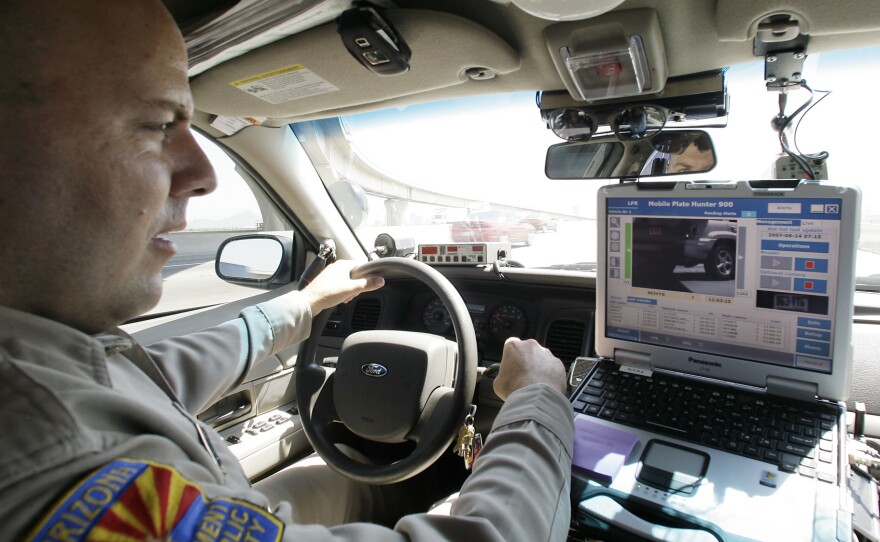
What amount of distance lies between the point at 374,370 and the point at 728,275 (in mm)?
1134

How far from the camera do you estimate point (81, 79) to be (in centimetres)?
69

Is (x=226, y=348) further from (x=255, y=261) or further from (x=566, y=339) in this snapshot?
(x=255, y=261)

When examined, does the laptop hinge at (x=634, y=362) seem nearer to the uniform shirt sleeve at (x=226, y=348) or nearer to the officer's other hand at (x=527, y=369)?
the officer's other hand at (x=527, y=369)

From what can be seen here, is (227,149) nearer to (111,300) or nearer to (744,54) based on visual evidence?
(111,300)

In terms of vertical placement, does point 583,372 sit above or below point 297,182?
below

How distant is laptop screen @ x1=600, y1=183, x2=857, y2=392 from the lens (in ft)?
3.57

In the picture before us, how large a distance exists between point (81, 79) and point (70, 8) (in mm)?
111

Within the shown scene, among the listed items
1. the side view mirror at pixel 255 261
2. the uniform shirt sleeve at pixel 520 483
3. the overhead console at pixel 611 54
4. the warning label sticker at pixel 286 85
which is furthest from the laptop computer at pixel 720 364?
the side view mirror at pixel 255 261

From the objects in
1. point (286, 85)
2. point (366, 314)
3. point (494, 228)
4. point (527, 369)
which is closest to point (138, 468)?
point (527, 369)

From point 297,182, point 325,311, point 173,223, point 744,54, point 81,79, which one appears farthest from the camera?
point 297,182

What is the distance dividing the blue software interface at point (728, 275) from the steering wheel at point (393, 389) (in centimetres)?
51

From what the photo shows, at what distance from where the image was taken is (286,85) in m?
1.74

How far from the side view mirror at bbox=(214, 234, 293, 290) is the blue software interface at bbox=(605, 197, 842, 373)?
2.16m

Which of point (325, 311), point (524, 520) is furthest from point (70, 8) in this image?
point (325, 311)
